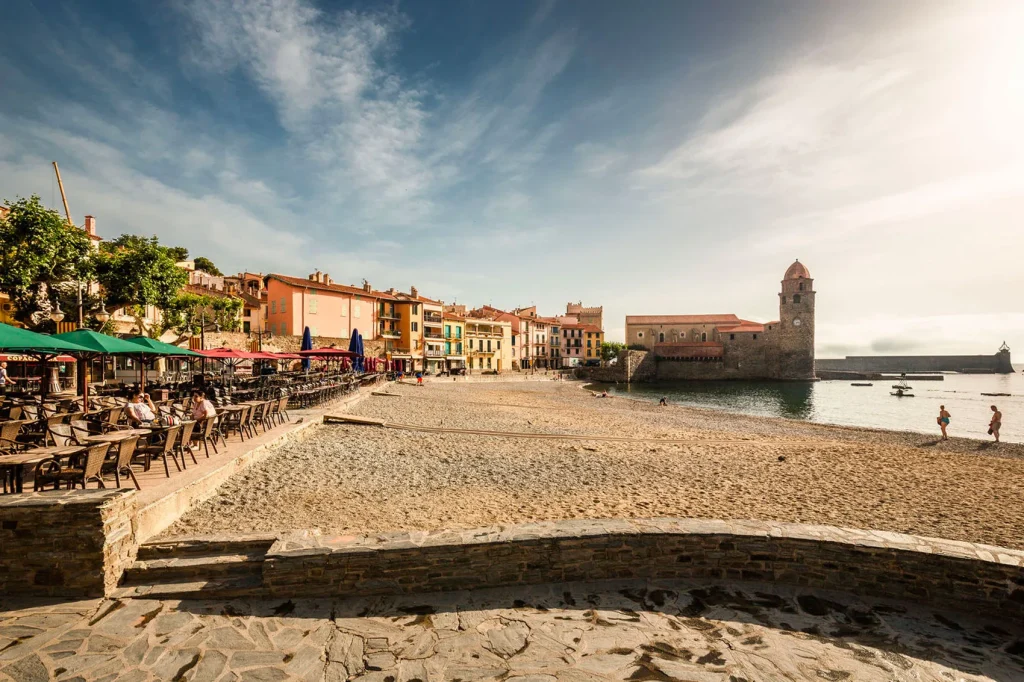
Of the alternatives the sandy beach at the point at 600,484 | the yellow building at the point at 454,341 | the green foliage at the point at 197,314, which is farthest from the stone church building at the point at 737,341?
the green foliage at the point at 197,314

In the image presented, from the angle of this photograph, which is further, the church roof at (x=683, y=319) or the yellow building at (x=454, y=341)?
the church roof at (x=683, y=319)

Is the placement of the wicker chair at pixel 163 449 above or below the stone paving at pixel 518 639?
above

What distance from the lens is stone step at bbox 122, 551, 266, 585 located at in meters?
4.71

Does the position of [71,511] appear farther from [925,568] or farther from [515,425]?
[515,425]

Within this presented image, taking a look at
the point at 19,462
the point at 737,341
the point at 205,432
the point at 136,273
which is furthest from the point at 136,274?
the point at 737,341

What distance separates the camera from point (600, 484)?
32.0 feet

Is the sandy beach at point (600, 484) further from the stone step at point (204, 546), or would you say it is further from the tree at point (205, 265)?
the tree at point (205, 265)

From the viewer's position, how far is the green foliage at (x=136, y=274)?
19047 mm

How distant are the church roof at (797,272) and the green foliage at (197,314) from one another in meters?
78.5

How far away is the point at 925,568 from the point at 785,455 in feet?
33.9

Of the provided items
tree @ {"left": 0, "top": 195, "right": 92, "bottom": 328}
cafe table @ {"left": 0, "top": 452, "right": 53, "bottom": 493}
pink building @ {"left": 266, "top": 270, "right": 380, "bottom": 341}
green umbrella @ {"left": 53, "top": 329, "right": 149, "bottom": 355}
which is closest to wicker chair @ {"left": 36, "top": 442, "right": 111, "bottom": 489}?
cafe table @ {"left": 0, "top": 452, "right": 53, "bottom": 493}

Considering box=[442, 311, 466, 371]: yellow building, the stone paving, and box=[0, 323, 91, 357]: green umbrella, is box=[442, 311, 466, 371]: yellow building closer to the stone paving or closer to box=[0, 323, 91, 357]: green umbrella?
box=[0, 323, 91, 357]: green umbrella

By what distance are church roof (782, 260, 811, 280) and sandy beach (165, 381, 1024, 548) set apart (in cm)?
6584

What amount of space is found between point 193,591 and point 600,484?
7248 mm
